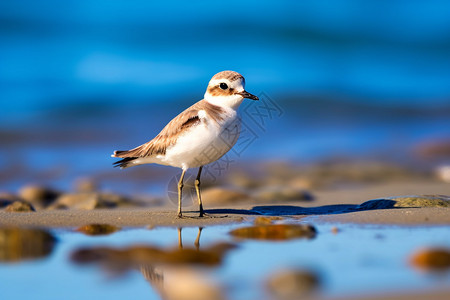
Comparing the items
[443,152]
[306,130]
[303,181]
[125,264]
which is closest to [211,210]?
[125,264]

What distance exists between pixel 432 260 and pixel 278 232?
1442mm

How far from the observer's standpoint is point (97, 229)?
218 inches

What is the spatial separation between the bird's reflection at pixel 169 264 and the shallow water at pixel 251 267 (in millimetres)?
24

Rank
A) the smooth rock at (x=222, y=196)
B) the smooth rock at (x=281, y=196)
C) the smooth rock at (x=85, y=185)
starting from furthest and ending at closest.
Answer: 1. the smooth rock at (x=85, y=185)
2. the smooth rock at (x=281, y=196)
3. the smooth rock at (x=222, y=196)

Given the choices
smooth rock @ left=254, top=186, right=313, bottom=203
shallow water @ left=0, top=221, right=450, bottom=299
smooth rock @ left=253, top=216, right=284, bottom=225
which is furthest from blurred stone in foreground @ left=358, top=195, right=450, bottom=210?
smooth rock @ left=254, top=186, right=313, bottom=203

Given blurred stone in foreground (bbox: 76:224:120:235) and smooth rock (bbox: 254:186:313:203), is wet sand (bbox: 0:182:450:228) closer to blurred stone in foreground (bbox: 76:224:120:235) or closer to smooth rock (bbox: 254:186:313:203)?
blurred stone in foreground (bbox: 76:224:120:235)

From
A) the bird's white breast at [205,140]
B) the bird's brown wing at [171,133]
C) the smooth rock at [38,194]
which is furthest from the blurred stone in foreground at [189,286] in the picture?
the smooth rock at [38,194]

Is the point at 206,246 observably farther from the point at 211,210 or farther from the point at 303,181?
the point at 303,181

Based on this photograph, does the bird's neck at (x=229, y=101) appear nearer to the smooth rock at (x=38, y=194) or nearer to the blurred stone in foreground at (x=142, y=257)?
the blurred stone in foreground at (x=142, y=257)

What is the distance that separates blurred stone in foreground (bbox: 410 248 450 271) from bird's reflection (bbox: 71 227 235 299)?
1.41 metres

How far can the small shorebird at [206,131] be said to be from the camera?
6.46 meters

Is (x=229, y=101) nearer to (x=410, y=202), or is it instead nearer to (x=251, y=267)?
(x=410, y=202)

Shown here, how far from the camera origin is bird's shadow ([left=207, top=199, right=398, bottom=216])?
6.78 metres

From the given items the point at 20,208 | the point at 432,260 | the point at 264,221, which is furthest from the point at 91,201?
the point at 432,260
